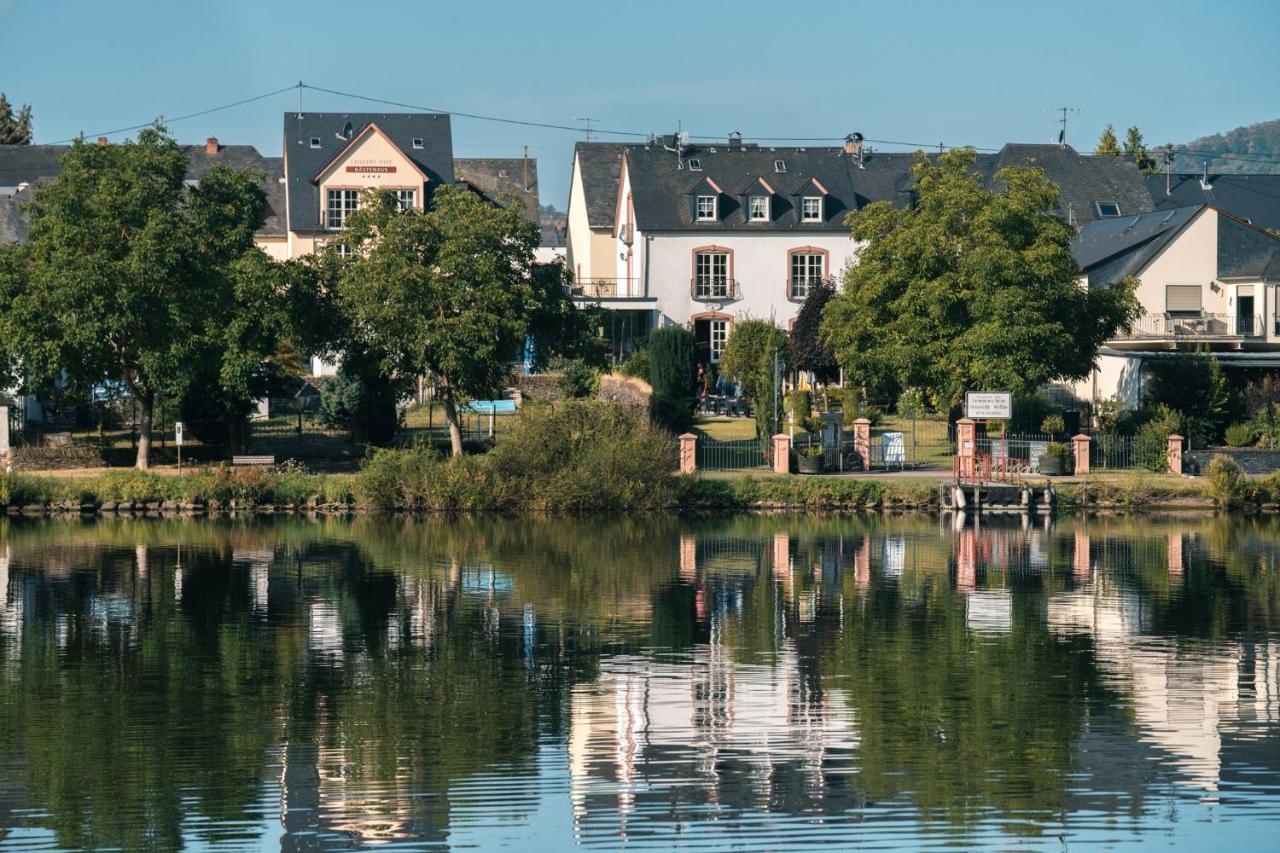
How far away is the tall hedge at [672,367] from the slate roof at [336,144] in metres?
18.1

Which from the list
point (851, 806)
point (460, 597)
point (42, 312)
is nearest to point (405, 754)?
point (851, 806)

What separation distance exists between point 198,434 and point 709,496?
16.3 m

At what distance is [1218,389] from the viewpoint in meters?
56.1

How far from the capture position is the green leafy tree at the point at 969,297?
53.7 metres

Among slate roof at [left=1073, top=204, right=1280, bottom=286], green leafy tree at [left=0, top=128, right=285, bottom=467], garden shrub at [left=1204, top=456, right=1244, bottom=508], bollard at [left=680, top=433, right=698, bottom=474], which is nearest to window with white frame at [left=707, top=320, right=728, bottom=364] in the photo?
slate roof at [left=1073, top=204, right=1280, bottom=286]

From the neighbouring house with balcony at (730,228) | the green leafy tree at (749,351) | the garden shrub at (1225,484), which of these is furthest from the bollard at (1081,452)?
the neighbouring house with balcony at (730,228)

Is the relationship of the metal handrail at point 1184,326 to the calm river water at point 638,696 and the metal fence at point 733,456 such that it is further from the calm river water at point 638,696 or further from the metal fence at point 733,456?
the calm river water at point 638,696

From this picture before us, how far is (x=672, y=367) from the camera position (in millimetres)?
60594

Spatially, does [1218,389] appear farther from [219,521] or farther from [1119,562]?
[219,521]

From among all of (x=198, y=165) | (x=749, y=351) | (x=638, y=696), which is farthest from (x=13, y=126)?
(x=638, y=696)

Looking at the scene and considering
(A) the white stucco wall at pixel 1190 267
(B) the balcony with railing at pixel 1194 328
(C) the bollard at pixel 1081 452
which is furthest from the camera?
(A) the white stucco wall at pixel 1190 267

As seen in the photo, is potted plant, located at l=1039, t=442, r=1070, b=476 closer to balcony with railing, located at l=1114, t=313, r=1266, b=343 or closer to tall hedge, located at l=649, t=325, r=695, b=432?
tall hedge, located at l=649, t=325, r=695, b=432

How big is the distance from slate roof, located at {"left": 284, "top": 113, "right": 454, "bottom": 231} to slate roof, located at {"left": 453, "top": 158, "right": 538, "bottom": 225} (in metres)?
11.2

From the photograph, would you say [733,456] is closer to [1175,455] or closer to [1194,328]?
[1175,455]
